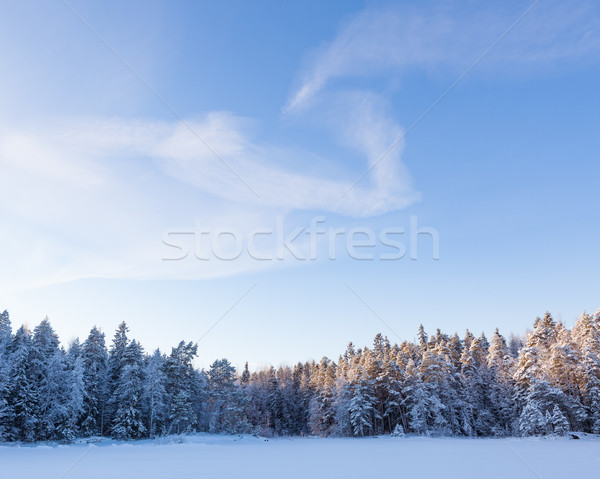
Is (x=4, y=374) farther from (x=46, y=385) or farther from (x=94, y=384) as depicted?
(x=94, y=384)

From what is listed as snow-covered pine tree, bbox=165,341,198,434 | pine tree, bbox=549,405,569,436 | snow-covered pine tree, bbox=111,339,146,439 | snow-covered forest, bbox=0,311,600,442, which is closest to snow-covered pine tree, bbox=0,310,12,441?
snow-covered forest, bbox=0,311,600,442

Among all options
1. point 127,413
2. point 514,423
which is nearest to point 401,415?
point 514,423

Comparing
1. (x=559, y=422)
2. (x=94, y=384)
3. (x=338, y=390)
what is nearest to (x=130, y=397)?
(x=94, y=384)

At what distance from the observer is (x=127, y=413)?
4925cm

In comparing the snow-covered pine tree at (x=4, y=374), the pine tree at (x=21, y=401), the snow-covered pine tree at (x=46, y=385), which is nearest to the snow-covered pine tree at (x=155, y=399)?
the snow-covered pine tree at (x=46, y=385)

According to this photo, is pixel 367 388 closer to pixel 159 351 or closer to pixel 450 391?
pixel 450 391

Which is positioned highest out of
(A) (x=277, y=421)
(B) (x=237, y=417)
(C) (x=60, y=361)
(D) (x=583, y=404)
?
(C) (x=60, y=361)

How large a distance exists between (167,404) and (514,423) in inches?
1947

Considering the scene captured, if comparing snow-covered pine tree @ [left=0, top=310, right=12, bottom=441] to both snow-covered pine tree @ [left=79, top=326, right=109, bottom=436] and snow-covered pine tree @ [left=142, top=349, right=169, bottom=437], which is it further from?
snow-covered pine tree @ [left=142, top=349, right=169, bottom=437]

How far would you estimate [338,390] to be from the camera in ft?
222

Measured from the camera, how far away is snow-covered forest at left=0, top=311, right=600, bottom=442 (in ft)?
148

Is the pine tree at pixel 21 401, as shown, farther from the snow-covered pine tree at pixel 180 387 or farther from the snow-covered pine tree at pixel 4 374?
the snow-covered pine tree at pixel 180 387

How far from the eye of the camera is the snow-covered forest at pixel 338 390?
45.2 metres

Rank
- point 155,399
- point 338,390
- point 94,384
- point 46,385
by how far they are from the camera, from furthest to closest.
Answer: point 338,390 → point 155,399 → point 94,384 → point 46,385
